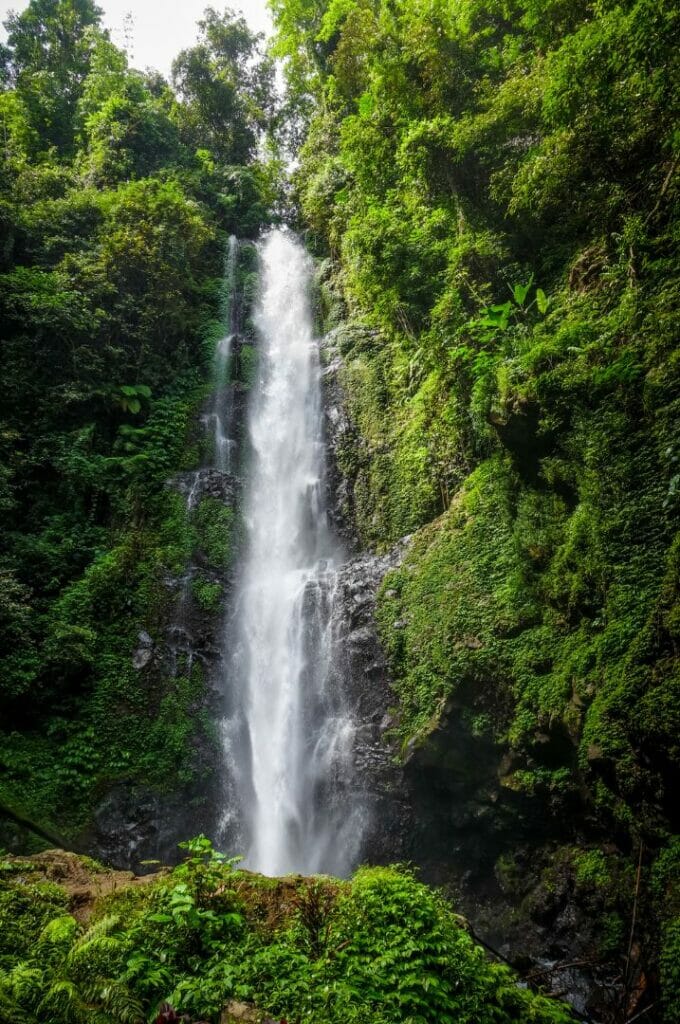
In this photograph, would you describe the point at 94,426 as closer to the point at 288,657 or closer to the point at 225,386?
the point at 225,386

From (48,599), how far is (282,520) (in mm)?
5738

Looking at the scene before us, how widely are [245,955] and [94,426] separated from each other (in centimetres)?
1234

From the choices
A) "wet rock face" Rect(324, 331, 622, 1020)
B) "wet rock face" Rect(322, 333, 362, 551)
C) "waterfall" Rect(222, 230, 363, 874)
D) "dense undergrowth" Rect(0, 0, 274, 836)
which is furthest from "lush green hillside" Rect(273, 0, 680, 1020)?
"dense undergrowth" Rect(0, 0, 274, 836)

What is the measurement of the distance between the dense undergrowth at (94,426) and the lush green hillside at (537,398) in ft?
16.3

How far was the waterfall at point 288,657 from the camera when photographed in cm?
927

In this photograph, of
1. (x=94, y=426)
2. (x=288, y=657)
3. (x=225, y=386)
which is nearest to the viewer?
(x=288, y=657)

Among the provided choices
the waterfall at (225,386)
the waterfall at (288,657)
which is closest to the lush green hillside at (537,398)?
the waterfall at (288,657)

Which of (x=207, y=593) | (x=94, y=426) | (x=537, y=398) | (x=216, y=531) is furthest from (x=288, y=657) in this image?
(x=94, y=426)

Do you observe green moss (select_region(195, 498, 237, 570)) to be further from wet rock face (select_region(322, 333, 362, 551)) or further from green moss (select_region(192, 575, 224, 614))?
wet rock face (select_region(322, 333, 362, 551))

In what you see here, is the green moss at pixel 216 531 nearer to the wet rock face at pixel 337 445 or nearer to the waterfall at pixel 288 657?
the waterfall at pixel 288 657

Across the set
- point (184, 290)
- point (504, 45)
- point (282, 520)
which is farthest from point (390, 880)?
point (184, 290)

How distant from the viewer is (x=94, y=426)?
43.9ft

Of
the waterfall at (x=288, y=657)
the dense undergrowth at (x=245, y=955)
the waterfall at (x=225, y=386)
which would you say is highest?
the waterfall at (x=225, y=386)

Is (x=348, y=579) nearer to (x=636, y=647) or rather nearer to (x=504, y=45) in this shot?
(x=636, y=647)
